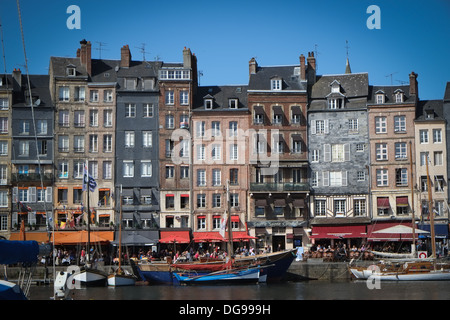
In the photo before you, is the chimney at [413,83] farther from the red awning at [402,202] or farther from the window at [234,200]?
the window at [234,200]

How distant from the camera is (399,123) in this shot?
198 ft

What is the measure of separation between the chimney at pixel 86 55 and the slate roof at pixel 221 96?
10803 mm

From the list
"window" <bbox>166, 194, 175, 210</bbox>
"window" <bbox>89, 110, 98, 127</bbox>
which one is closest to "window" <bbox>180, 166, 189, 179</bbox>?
"window" <bbox>166, 194, 175, 210</bbox>

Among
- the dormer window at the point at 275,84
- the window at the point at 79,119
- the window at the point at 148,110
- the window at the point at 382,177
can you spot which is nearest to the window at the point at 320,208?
the window at the point at 382,177

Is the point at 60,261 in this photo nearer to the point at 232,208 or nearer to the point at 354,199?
the point at 232,208

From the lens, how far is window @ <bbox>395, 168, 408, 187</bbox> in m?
59.9

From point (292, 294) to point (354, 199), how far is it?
24306 mm

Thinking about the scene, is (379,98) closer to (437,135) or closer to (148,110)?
(437,135)

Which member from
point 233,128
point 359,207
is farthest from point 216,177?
point 359,207

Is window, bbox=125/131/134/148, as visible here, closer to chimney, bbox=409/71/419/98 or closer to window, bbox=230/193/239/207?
window, bbox=230/193/239/207
